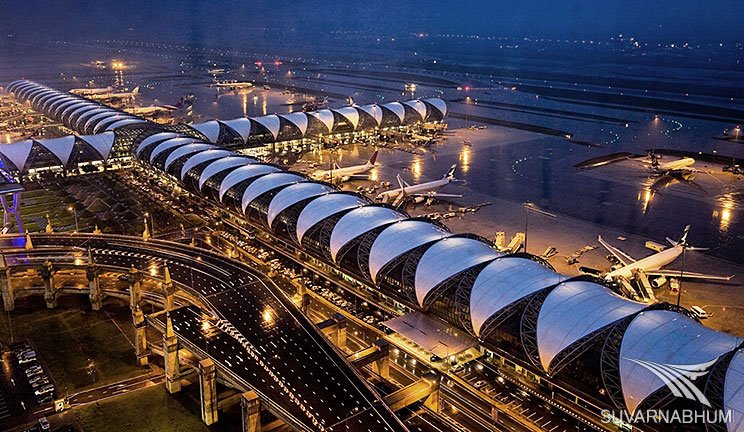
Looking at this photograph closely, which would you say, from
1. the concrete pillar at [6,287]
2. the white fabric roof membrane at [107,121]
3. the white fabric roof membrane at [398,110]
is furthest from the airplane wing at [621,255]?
the white fabric roof membrane at [107,121]

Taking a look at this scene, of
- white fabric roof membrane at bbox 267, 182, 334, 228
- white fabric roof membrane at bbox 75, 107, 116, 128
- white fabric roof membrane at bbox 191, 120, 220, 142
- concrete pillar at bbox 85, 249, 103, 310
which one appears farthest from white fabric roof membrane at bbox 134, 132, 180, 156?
concrete pillar at bbox 85, 249, 103, 310

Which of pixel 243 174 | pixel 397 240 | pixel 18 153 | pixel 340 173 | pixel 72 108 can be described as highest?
pixel 72 108

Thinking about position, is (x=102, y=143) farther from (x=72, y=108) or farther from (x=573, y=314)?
(x=573, y=314)

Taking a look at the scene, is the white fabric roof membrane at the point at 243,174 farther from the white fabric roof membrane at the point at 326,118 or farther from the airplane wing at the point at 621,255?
the white fabric roof membrane at the point at 326,118

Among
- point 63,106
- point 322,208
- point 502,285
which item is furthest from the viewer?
point 63,106

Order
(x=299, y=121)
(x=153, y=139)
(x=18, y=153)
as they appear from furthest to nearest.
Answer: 1. (x=299, y=121)
2. (x=153, y=139)
3. (x=18, y=153)

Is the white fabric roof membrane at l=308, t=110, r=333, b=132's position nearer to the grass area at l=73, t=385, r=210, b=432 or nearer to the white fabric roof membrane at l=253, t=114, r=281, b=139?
the white fabric roof membrane at l=253, t=114, r=281, b=139

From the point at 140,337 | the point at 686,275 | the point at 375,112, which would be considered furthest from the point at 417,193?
the point at 375,112

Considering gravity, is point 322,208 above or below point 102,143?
above
